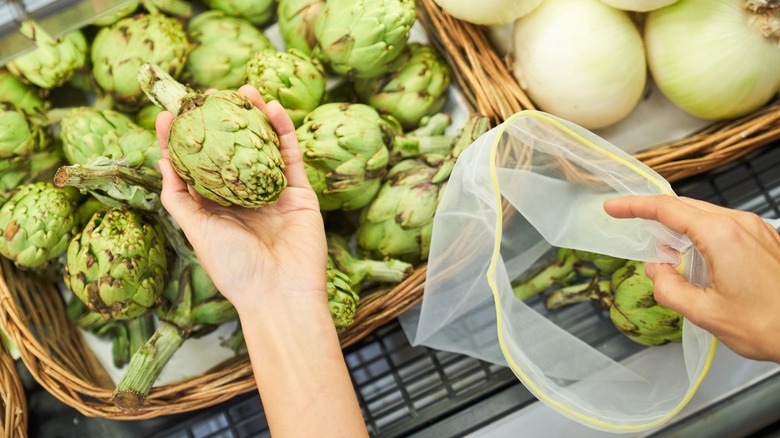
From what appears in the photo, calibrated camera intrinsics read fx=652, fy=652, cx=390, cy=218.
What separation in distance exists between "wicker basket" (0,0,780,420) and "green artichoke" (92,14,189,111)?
35 centimetres

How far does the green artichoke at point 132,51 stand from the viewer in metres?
1.09

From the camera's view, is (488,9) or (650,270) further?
(488,9)

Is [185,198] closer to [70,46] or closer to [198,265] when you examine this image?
[198,265]

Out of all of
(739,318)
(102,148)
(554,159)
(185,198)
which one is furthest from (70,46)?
(739,318)

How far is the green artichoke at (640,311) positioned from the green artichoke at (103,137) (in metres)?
0.78

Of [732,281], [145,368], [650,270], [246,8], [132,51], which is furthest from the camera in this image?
[246,8]

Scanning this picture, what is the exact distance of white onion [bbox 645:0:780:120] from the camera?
3.59 feet

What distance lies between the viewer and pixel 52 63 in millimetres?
1068

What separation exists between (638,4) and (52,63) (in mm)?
977

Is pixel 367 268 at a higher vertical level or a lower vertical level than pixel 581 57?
lower

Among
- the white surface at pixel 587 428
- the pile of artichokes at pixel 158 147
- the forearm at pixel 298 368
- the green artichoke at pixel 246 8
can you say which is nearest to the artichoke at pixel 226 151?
the pile of artichokes at pixel 158 147

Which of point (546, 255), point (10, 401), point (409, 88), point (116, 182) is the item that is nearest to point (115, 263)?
point (116, 182)

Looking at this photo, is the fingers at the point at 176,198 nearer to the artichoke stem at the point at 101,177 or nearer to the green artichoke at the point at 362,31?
the artichoke stem at the point at 101,177

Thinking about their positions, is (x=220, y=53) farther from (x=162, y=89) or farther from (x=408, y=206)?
(x=408, y=206)
